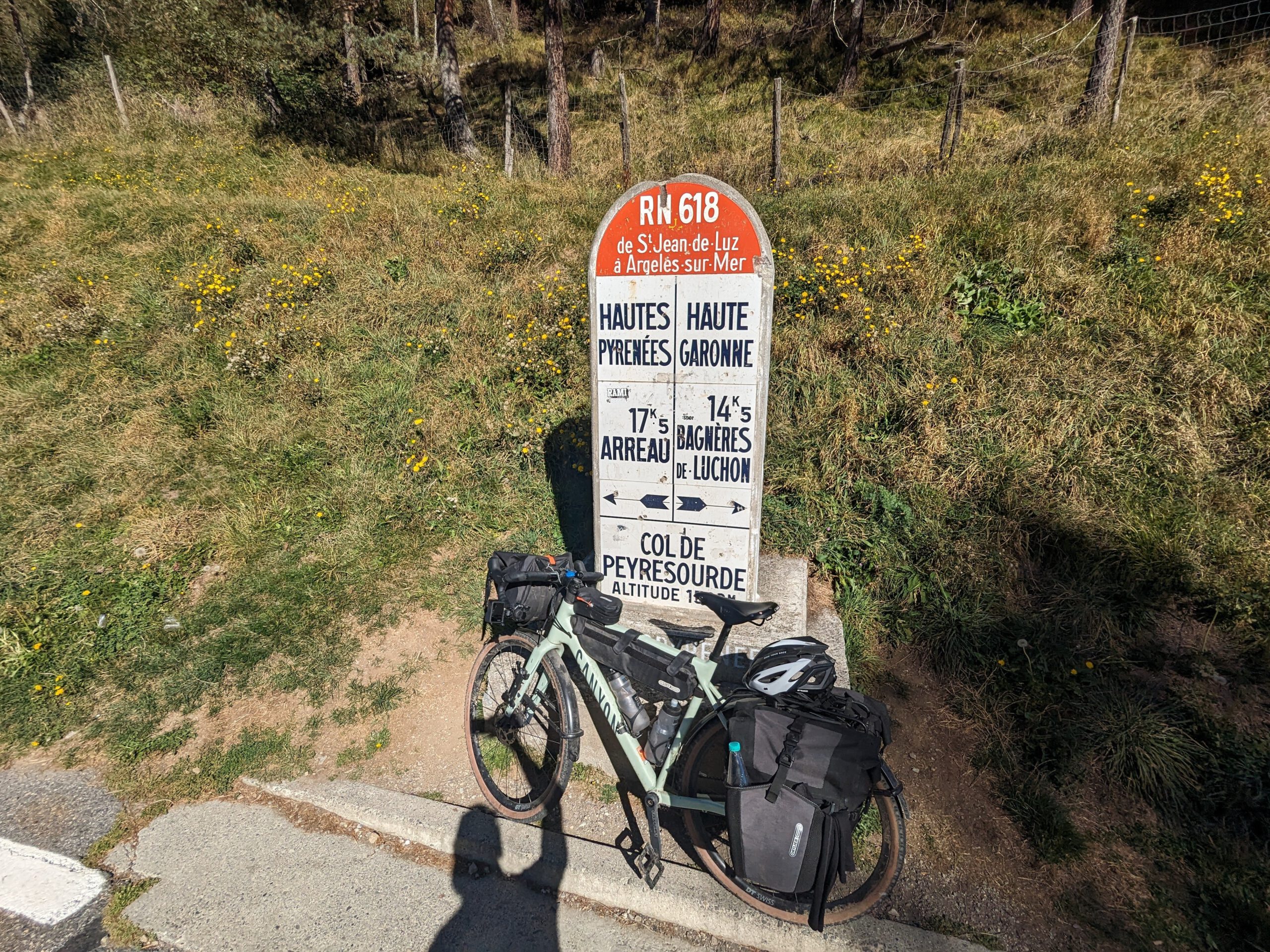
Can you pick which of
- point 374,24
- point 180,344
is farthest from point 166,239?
point 374,24

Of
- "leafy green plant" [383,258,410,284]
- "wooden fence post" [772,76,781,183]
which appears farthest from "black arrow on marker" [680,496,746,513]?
"wooden fence post" [772,76,781,183]

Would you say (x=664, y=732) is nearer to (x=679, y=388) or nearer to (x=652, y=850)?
(x=652, y=850)

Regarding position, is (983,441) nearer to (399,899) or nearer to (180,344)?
(399,899)

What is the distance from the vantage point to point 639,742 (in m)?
2.88

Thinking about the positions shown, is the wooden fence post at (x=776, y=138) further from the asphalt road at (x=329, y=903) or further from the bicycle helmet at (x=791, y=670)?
the asphalt road at (x=329, y=903)

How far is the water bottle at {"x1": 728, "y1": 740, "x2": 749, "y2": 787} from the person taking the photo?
2328mm

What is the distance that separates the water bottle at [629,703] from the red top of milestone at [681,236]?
84.0 inches

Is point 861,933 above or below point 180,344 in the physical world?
below

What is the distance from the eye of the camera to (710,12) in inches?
632

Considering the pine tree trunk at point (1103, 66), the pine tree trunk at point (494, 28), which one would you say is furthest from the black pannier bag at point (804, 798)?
the pine tree trunk at point (494, 28)

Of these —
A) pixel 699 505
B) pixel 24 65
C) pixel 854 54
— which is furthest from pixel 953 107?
pixel 24 65

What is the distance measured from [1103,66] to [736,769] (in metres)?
10.9

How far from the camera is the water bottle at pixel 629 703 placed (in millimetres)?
2846

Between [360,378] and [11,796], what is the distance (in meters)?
4.09
